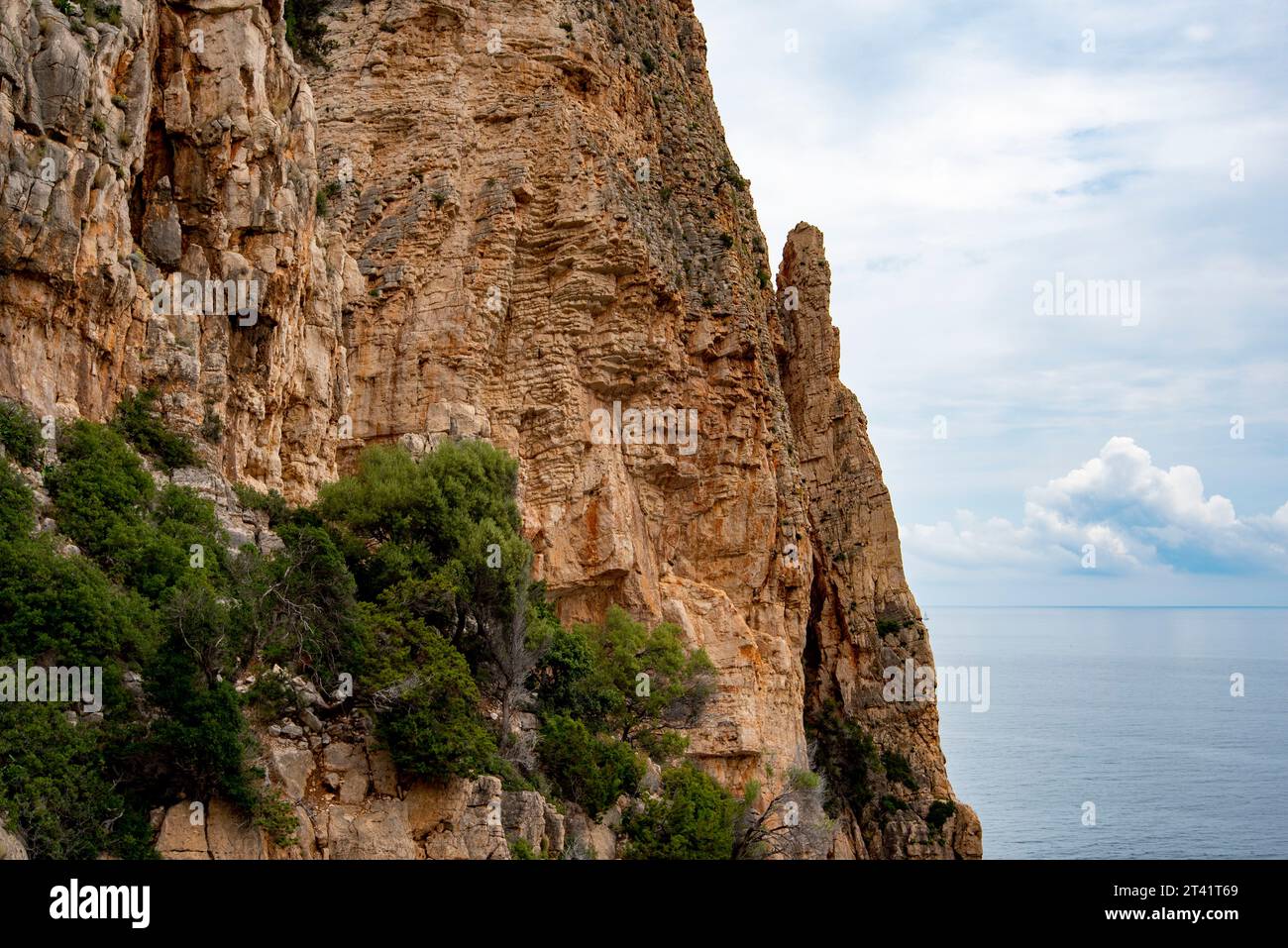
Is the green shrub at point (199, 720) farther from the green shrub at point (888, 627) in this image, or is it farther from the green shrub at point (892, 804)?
the green shrub at point (888, 627)

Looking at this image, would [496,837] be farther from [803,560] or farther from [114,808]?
[803,560]

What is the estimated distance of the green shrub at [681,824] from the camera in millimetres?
27922

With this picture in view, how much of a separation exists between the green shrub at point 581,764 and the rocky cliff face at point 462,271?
7894 mm

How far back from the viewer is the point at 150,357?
24609 mm

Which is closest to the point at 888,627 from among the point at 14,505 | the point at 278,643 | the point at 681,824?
the point at 681,824

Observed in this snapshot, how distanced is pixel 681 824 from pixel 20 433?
16023 mm

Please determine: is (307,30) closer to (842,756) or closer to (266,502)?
(266,502)

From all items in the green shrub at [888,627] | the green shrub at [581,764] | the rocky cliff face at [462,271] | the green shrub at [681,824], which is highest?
the rocky cliff face at [462,271]

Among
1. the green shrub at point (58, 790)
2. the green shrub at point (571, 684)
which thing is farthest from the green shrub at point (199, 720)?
the green shrub at point (571, 684)

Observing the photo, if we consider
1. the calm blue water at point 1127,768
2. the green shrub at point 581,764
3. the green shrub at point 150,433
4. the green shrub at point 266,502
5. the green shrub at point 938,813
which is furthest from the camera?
the calm blue water at point 1127,768

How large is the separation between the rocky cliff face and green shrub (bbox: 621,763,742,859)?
23.7 ft

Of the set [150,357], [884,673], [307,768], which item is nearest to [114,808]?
[307,768]

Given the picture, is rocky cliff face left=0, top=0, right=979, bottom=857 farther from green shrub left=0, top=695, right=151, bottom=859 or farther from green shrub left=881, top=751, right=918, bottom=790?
green shrub left=0, top=695, right=151, bottom=859
